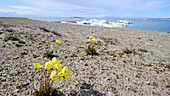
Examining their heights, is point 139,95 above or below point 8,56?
below

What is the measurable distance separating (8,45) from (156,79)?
5963mm

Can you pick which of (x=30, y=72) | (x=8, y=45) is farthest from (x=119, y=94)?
(x=8, y=45)

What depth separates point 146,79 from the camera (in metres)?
3.68

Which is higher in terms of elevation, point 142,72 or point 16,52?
point 16,52

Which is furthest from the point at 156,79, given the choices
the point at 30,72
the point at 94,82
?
the point at 30,72

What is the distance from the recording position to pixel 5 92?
2592 millimetres

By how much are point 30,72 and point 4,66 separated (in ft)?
2.87

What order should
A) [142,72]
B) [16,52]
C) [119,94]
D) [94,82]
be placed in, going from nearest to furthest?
[119,94]
[94,82]
[142,72]
[16,52]

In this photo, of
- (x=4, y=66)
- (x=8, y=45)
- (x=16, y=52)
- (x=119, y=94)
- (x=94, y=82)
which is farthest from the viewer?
(x=8, y=45)

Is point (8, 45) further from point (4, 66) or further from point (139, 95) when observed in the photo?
point (139, 95)

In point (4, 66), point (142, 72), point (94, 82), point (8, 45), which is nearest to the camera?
point (94, 82)

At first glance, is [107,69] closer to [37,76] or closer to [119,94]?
[119,94]


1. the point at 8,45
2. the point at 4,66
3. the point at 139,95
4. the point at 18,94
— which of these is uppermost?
the point at 8,45

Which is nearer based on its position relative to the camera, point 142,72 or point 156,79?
point 156,79
